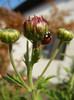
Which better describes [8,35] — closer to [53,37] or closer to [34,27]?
A: [34,27]

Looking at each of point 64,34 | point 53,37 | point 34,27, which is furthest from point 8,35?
point 53,37

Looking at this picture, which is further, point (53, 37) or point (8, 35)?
point (53, 37)

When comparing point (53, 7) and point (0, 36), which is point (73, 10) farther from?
point (0, 36)

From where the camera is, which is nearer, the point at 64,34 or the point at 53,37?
the point at 64,34

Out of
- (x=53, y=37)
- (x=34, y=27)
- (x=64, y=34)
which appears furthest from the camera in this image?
(x=53, y=37)

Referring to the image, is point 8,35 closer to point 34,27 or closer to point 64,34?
point 34,27

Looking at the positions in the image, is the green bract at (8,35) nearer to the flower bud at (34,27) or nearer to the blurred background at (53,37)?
the flower bud at (34,27)

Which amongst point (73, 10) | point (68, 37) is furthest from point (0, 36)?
point (73, 10)

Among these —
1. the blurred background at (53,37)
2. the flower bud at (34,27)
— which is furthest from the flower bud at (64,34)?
the blurred background at (53,37)

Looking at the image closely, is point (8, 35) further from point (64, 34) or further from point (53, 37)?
point (53, 37)

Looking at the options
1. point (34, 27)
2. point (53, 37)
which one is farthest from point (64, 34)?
point (53, 37)

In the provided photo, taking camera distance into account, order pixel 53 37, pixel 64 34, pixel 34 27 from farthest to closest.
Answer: pixel 53 37 → pixel 64 34 → pixel 34 27
